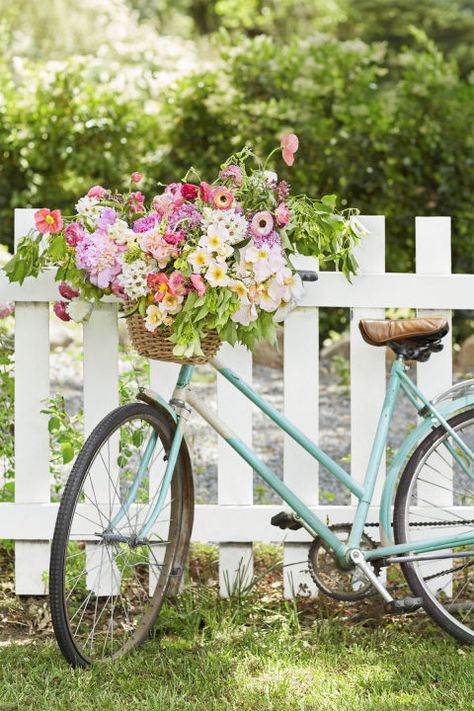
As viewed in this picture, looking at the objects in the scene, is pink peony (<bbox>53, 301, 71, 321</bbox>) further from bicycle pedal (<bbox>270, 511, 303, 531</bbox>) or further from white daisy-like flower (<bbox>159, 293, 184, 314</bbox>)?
bicycle pedal (<bbox>270, 511, 303, 531</bbox>)

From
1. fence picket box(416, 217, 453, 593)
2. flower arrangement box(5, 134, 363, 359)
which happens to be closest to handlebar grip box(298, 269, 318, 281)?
flower arrangement box(5, 134, 363, 359)

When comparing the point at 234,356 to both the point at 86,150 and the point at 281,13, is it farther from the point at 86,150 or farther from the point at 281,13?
the point at 281,13

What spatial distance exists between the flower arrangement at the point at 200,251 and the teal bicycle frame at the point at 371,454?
238 mm

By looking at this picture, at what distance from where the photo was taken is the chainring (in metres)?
2.90

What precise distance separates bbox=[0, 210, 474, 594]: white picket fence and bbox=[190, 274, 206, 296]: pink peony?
2.26 ft

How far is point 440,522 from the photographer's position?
9.78 feet

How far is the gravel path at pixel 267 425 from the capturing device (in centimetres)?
468

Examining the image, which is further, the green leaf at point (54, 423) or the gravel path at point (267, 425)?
the gravel path at point (267, 425)

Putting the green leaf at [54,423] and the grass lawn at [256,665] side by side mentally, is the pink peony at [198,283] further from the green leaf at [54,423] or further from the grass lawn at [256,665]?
the grass lawn at [256,665]

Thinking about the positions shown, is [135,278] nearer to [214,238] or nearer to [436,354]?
[214,238]

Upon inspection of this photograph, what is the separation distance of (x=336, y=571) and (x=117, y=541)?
0.73m

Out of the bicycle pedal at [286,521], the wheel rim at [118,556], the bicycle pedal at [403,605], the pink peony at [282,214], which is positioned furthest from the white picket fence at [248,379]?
the pink peony at [282,214]

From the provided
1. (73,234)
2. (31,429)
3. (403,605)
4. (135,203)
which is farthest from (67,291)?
(403,605)

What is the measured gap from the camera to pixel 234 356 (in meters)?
3.19
